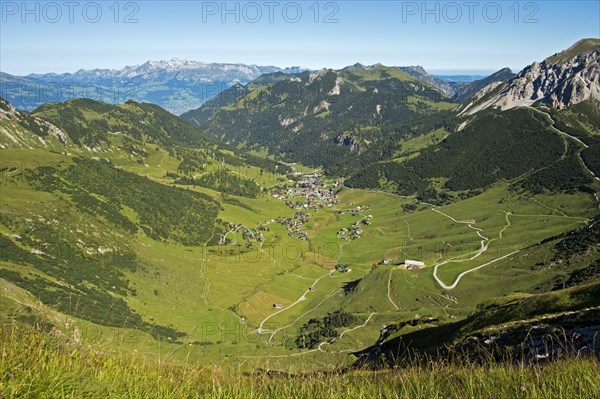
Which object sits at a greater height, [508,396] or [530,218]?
[508,396]

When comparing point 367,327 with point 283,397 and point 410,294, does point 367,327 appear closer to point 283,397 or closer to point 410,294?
point 410,294

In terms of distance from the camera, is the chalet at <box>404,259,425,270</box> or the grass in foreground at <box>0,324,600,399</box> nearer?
the grass in foreground at <box>0,324,600,399</box>

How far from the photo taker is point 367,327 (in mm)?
113500

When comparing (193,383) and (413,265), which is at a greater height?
(193,383)

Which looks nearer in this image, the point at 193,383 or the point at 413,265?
the point at 193,383

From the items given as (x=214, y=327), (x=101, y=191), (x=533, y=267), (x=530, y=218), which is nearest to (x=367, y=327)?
(x=214, y=327)

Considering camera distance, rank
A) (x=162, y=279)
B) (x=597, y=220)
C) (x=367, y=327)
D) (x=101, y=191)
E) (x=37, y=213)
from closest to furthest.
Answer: (x=367, y=327)
(x=37, y=213)
(x=162, y=279)
(x=597, y=220)
(x=101, y=191)

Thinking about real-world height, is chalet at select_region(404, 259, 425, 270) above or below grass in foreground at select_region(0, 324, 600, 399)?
below

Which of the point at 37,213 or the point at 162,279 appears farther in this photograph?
the point at 162,279

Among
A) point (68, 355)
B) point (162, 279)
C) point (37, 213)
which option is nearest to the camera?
point (68, 355)

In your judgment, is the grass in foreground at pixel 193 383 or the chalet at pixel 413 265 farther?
the chalet at pixel 413 265

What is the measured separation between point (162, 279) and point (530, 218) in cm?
16859

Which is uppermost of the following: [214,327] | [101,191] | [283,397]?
[283,397]

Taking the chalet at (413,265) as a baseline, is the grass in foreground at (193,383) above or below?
above
